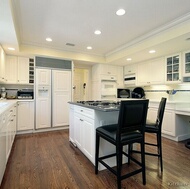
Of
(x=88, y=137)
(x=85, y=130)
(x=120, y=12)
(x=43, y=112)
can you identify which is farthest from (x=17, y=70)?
(x=120, y=12)

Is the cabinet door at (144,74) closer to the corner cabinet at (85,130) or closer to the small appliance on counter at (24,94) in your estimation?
the corner cabinet at (85,130)

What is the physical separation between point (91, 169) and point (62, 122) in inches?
95.7

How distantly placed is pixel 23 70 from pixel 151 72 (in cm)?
393

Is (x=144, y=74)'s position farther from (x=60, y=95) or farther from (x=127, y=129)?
(x=127, y=129)

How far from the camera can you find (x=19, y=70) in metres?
3.98

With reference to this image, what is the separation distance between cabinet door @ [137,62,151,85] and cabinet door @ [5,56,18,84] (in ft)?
12.9

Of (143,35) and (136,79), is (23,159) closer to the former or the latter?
(143,35)

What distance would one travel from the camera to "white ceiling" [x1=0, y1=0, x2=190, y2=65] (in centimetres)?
208

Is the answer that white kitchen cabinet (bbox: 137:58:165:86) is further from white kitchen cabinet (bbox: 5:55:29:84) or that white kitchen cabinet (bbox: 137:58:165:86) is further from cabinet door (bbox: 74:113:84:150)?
white kitchen cabinet (bbox: 5:55:29:84)

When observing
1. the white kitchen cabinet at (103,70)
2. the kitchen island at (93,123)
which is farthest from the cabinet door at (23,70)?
the kitchen island at (93,123)

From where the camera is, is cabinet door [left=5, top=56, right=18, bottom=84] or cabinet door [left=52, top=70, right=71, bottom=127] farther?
cabinet door [left=52, top=70, right=71, bottom=127]

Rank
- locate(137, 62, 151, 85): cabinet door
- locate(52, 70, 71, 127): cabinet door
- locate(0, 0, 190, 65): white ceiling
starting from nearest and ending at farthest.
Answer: locate(0, 0, 190, 65): white ceiling, locate(52, 70, 71, 127): cabinet door, locate(137, 62, 151, 85): cabinet door

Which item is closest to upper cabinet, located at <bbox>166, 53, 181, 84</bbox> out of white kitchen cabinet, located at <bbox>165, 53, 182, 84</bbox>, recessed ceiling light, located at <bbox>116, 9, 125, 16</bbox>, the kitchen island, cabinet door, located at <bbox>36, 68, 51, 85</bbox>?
white kitchen cabinet, located at <bbox>165, 53, 182, 84</bbox>

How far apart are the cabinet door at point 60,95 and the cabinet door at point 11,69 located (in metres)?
1.10
